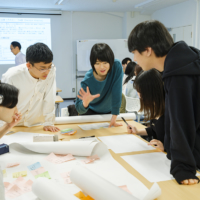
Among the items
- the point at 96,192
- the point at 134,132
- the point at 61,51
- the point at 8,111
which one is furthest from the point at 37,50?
the point at 61,51

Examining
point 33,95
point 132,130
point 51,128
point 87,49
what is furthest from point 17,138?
point 87,49

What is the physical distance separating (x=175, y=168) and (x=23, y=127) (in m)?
1.28

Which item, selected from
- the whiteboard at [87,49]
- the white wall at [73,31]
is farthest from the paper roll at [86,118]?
the white wall at [73,31]

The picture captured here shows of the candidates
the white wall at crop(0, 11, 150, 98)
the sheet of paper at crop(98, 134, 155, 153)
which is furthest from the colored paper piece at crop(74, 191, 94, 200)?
Result: the white wall at crop(0, 11, 150, 98)

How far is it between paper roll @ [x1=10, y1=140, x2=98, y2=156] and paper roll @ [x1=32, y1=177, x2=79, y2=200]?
379 mm

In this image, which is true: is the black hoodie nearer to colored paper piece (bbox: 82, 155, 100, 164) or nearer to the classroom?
the classroom

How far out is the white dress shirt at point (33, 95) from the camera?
1.75 metres

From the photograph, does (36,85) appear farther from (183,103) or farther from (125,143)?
(183,103)

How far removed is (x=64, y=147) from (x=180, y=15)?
5.78m

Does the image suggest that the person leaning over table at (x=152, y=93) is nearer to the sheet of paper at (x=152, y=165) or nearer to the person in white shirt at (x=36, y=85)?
the sheet of paper at (x=152, y=165)

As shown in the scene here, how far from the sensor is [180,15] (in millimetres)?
5973

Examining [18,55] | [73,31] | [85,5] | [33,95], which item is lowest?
[33,95]

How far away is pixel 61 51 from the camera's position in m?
7.02

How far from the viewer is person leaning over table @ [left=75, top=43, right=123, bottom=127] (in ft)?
6.14
